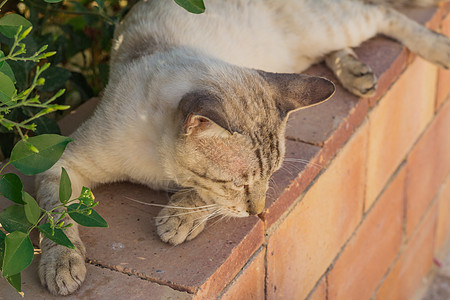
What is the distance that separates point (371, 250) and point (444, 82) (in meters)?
1.41

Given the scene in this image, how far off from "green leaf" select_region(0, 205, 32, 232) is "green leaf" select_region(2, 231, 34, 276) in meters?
0.11

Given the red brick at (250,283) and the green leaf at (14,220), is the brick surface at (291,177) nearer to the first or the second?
the red brick at (250,283)

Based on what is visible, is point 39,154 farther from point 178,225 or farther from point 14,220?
point 178,225

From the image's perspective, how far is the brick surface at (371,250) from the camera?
323cm

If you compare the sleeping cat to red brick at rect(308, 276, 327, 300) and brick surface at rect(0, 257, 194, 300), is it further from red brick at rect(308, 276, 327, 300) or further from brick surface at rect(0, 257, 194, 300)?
red brick at rect(308, 276, 327, 300)

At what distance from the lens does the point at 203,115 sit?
1963mm

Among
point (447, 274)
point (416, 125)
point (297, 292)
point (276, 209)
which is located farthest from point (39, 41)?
point (447, 274)

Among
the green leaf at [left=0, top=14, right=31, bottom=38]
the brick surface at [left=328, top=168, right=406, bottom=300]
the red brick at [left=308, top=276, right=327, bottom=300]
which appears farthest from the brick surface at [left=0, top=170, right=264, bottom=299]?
the brick surface at [left=328, top=168, right=406, bottom=300]

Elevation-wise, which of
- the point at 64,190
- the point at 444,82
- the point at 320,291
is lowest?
the point at 320,291

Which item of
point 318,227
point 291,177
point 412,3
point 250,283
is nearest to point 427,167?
point 412,3

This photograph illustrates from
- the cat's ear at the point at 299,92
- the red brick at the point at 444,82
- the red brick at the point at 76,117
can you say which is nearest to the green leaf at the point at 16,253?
the cat's ear at the point at 299,92

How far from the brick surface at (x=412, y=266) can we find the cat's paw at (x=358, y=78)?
1315mm

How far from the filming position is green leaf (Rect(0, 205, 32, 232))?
6.54 ft

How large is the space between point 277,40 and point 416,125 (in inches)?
45.9
